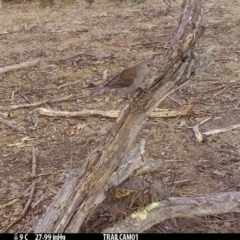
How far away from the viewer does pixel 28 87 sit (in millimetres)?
6816

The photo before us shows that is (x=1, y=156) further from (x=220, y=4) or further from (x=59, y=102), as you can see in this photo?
(x=220, y=4)

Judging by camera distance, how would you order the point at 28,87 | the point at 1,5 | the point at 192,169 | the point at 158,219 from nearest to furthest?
the point at 158,219, the point at 192,169, the point at 28,87, the point at 1,5

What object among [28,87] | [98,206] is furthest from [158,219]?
[28,87]

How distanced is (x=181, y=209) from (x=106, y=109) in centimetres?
286

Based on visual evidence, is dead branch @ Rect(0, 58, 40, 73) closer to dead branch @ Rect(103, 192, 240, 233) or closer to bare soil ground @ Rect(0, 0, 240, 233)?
bare soil ground @ Rect(0, 0, 240, 233)

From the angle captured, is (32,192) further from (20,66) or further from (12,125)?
(20,66)

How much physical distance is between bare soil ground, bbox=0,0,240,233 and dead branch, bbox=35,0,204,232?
1.09 feet

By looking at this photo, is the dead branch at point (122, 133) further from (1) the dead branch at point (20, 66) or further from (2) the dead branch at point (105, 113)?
(1) the dead branch at point (20, 66)

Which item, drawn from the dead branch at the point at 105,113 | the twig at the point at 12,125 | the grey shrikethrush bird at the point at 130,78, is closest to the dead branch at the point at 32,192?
the twig at the point at 12,125

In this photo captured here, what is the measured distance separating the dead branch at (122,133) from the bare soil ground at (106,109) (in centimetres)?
33

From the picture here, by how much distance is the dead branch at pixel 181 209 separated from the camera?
313 centimetres

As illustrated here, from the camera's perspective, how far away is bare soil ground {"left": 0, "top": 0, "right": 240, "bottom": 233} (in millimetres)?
3840

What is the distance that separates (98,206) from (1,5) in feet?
33.9

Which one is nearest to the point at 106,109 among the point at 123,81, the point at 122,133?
the point at 123,81
